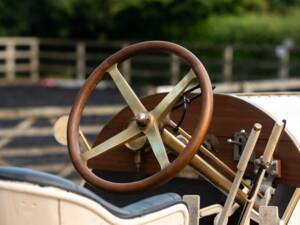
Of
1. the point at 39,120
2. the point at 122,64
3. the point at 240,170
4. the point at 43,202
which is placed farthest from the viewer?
the point at 122,64

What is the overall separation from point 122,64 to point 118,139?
66.5 ft

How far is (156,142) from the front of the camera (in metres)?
3.59

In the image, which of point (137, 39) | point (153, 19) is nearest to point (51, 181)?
point (153, 19)

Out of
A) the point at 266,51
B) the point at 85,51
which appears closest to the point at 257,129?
the point at 266,51

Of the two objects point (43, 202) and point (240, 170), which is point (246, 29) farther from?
point (43, 202)

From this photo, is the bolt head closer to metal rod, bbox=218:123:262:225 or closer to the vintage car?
the vintage car

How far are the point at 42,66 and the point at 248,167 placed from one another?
22.6m

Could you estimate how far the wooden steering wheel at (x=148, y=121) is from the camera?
3404 millimetres

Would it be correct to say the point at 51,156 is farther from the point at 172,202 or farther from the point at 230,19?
the point at 230,19

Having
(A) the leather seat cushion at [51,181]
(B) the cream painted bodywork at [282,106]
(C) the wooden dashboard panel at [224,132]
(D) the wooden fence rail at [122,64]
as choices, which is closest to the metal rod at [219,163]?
(C) the wooden dashboard panel at [224,132]

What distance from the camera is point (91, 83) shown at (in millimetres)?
4008

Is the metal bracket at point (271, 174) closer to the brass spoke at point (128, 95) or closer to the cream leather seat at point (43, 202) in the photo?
the brass spoke at point (128, 95)

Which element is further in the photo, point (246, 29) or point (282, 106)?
point (246, 29)

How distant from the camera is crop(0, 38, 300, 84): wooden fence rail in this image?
21578 mm
